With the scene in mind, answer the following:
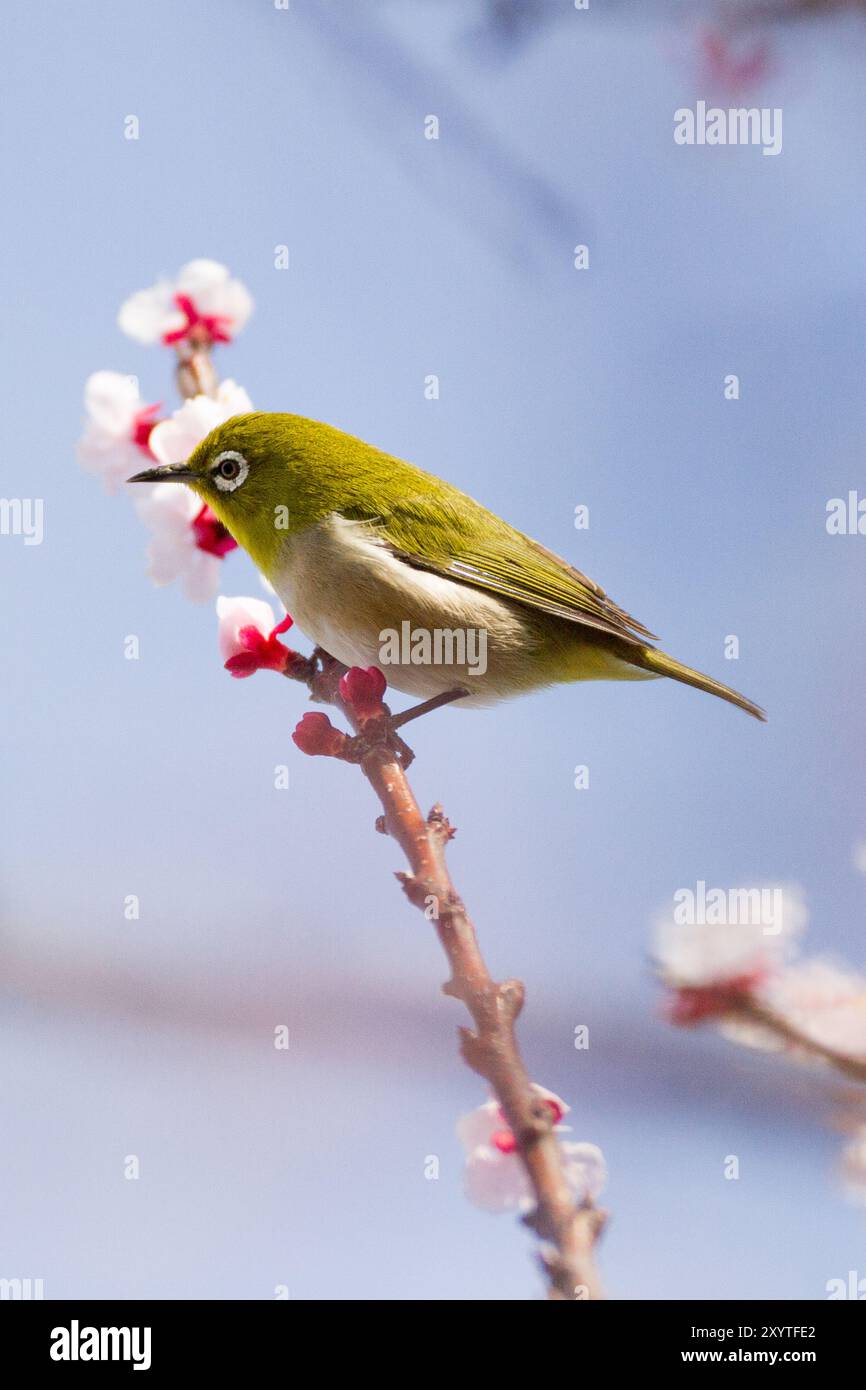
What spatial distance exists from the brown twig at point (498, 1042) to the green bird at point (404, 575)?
12.9 inches

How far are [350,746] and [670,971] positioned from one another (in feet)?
1.41

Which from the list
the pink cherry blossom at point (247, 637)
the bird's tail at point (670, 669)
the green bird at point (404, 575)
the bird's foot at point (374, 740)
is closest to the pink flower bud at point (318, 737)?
the bird's foot at point (374, 740)

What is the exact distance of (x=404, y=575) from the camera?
149 centimetres

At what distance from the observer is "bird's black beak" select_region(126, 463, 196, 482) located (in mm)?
1474

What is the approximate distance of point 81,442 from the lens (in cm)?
144

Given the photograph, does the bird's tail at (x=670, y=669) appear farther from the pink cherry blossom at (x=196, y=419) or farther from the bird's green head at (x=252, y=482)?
the pink cherry blossom at (x=196, y=419)

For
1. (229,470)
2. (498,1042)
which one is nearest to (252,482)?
(229,470)

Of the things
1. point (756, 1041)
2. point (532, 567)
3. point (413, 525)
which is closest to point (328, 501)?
point (413, 525)

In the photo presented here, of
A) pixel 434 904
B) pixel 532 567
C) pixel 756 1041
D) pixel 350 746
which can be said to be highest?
pixel 532 567

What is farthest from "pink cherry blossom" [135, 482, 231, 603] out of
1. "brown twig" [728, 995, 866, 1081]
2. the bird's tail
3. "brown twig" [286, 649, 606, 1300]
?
"brown twig" [728, 995, 866, 1081]

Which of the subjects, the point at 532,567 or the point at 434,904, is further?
the point at 532,567

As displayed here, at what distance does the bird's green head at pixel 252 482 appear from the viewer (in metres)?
1.53

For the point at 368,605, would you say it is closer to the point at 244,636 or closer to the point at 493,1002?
the point at 244,636

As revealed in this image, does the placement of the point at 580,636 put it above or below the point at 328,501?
below
